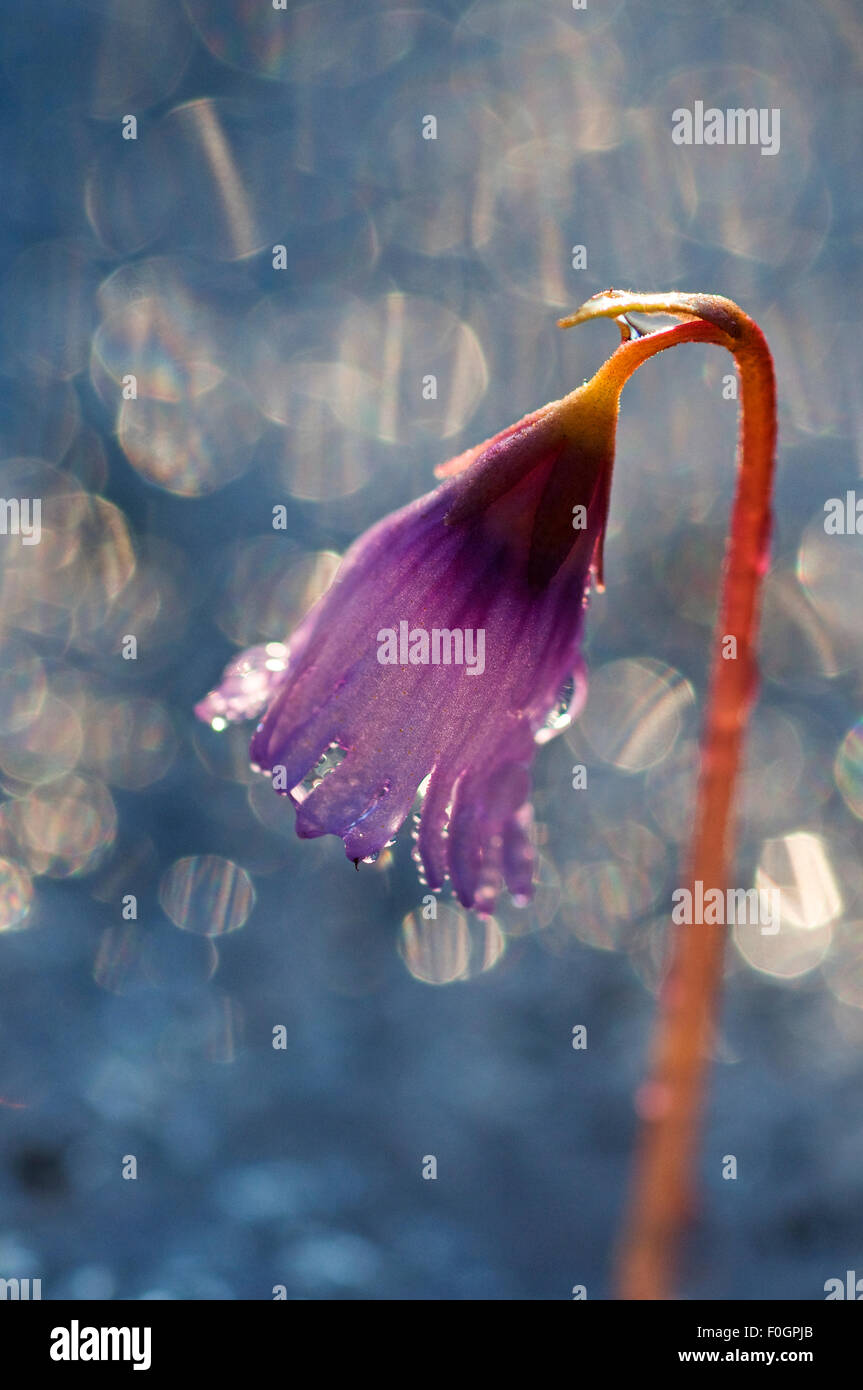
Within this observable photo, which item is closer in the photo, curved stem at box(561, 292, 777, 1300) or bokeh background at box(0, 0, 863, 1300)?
curved stem at box(561, 292, 777, 1300)

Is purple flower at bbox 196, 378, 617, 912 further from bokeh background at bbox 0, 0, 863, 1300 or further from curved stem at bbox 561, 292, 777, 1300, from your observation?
bokeh background at bbox 0, 0, 863, 1300

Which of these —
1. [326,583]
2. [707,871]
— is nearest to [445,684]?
[707,871]

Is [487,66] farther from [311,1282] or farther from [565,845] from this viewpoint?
[311,1282]

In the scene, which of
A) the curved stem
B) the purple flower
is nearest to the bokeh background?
the curved stem

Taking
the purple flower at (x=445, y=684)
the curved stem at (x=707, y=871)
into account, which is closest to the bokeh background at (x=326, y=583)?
the curved stem at (x=707, y=871)

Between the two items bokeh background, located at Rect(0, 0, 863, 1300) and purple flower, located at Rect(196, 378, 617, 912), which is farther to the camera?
bokeh background, located at Rect(0, 0, 863, 1300)

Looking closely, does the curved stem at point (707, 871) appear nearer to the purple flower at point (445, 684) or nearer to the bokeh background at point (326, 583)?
the purple flower at point (445, 684)
